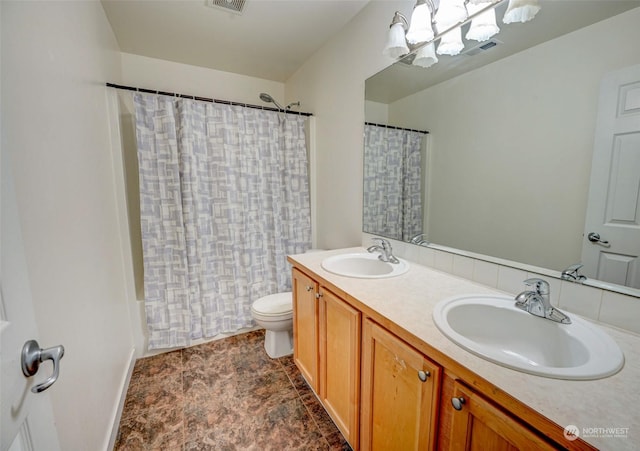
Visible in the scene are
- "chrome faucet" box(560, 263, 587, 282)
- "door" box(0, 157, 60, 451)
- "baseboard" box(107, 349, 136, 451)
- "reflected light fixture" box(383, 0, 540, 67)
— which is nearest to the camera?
"door" box(0, 157, 60, 451)

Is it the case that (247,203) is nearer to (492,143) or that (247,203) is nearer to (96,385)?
(96,385)

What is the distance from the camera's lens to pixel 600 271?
858mm

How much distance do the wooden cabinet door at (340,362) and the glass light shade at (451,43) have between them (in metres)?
1.29

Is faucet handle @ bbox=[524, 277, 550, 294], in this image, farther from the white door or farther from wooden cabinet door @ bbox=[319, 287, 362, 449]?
wooden cabinet door @ bbox=[319, 287, 362, 449]

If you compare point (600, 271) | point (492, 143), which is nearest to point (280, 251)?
point (492, 143)

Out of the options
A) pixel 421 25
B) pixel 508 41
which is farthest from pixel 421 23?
pixel 508 41

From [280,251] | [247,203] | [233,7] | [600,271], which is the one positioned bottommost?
[280,251]

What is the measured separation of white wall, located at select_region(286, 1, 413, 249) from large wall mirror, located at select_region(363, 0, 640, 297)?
1.54 ft

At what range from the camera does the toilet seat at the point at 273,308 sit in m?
1.87

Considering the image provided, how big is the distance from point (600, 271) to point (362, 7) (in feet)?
6.22

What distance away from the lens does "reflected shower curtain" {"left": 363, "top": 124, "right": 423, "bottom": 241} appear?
1534 mm

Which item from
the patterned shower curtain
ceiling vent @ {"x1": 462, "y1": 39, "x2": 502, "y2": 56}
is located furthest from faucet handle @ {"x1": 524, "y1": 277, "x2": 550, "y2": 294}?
the patterned shower curtain
